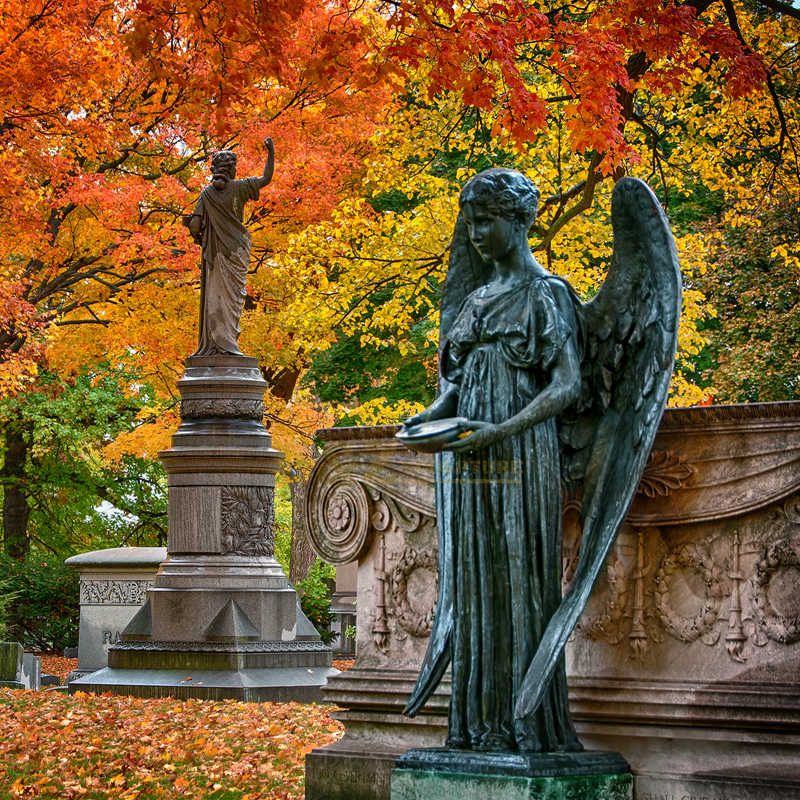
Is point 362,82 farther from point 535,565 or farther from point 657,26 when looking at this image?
point 535,565

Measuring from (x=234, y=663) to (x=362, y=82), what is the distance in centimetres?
601

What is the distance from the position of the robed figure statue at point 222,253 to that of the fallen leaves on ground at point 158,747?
4.01m

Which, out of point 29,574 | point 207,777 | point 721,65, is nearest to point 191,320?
point 29,574

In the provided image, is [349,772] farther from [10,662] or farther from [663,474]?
[10,662]

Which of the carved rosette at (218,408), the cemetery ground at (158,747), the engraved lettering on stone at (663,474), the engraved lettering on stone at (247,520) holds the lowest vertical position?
the cemetery ground at (158,747)

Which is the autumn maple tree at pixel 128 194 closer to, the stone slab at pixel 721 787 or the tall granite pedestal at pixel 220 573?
the tall granite pedestal at pixel 220 573

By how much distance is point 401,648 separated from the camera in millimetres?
7453

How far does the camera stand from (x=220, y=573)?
15188 mm

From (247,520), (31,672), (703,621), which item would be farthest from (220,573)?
(703,621)

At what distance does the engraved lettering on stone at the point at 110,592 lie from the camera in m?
18.8

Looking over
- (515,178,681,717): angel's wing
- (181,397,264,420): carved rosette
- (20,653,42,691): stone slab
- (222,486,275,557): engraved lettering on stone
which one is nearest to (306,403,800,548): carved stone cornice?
(515,178,681,717): angel's wing

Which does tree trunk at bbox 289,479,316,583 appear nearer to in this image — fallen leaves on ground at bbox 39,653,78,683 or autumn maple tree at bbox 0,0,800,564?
autumn maple tree at bbox 0,0,800,564

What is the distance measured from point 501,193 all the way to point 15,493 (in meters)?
26.3

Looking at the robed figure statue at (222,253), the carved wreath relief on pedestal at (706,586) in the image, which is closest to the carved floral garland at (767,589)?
the carved wreath relief on pedestal at (706,586)
